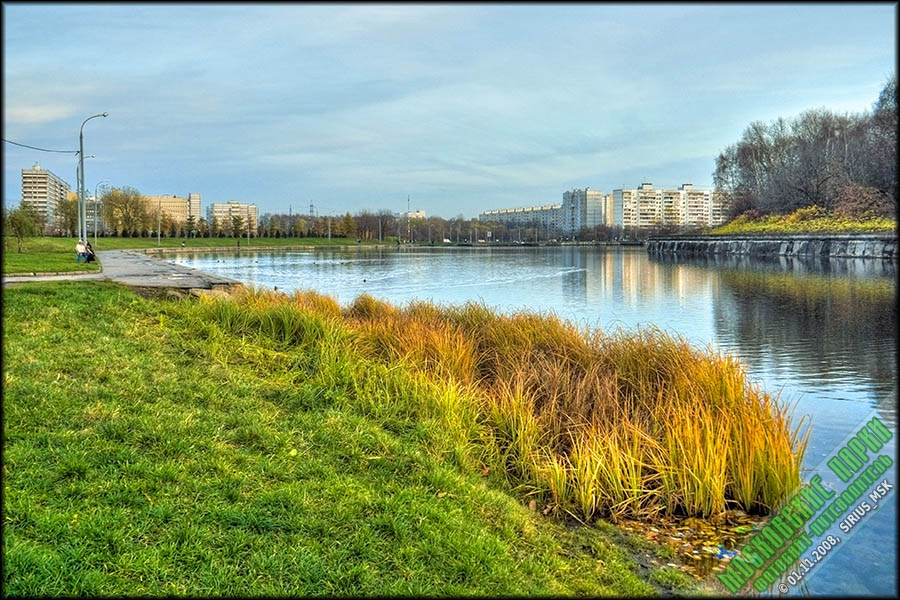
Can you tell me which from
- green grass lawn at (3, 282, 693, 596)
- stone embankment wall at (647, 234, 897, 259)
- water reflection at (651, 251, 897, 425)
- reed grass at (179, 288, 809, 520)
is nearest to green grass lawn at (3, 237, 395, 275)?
reed grass at (179, 288, 809, 520)

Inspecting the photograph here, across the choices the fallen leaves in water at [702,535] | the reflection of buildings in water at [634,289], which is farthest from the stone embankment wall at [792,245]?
the fallen leaves in water at [702,535]

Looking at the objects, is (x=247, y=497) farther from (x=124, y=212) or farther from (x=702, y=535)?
(x=124, y=212)

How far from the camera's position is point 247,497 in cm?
434

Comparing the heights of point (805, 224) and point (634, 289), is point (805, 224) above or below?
above

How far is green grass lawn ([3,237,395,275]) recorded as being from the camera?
21016 millimetres

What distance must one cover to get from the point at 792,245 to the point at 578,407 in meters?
52.5

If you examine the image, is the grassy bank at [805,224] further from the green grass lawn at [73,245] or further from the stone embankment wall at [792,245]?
the green grass lawn at [73,245]

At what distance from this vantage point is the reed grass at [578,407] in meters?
5.67

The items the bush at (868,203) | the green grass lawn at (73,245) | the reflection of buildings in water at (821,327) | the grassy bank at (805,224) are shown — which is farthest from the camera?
the grassy bank at (805,224)

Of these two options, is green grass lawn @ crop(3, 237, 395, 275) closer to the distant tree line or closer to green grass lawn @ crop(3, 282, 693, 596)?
green grass lawn @ crop(3, 282, 693, 596)

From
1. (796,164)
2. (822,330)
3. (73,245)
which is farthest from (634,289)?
(796,164)

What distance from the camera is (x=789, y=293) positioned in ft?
77.6

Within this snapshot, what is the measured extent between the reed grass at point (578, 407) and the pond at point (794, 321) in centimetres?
97

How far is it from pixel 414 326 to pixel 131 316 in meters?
4.19
